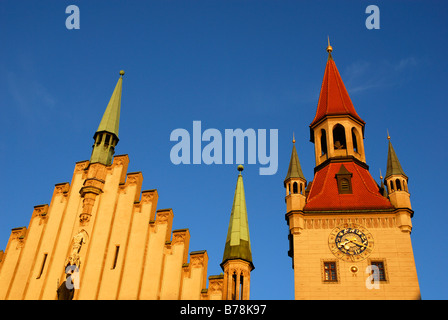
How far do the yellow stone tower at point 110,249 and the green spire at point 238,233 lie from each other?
0.13 ft

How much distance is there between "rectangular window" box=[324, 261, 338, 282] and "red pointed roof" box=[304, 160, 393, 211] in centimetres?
342

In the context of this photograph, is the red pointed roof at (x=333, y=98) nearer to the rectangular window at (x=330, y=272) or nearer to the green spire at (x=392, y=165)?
the green spire at (x=392, y=165)

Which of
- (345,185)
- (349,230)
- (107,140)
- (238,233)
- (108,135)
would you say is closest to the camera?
(238,233)

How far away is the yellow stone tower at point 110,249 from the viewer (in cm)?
1883

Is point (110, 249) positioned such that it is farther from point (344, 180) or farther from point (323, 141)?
point (323, 141)

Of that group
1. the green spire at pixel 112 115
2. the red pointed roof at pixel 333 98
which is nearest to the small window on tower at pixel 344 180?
the red pointed roof at pixel 333 98

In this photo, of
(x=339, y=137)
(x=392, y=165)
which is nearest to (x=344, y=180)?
(x=392, y=165)

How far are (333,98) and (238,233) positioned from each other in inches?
841

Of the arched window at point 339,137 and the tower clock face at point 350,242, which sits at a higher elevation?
the arched window at point 339,137

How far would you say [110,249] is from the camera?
2031 centimetres

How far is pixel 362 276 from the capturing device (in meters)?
26.7
